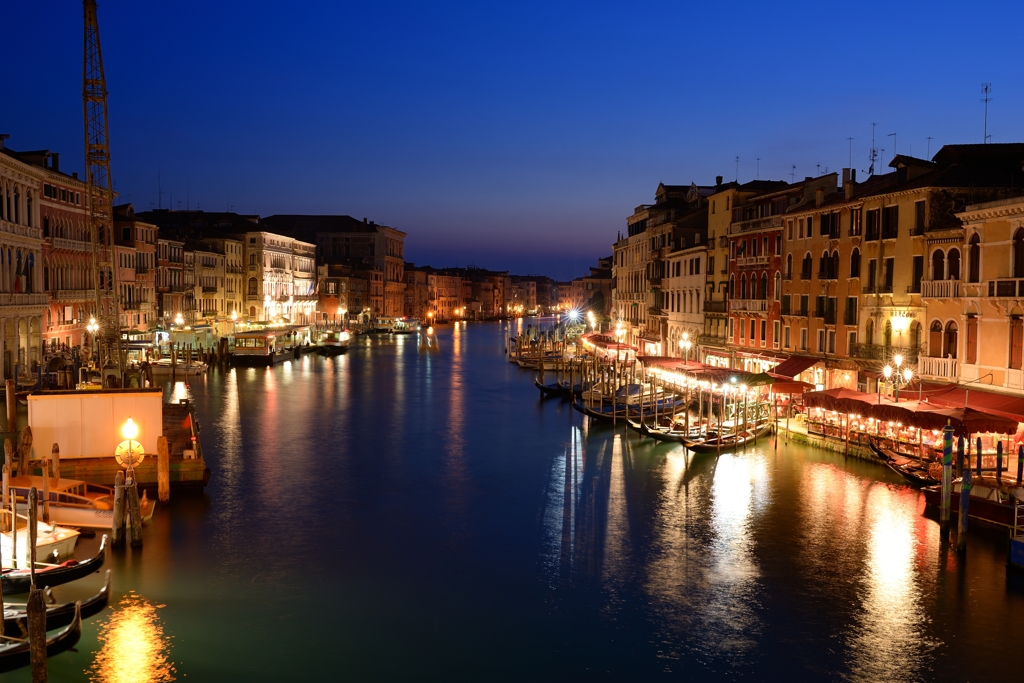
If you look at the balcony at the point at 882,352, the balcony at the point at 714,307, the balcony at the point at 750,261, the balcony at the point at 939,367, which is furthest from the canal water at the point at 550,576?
the balcony at the point at 714,307

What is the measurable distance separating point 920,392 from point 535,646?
13953 millimetres

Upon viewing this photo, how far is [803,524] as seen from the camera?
18.9 m

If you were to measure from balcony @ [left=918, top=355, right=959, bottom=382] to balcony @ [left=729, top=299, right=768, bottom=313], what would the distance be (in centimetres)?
1081

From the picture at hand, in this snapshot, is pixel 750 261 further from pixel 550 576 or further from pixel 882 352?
pixel 550 576

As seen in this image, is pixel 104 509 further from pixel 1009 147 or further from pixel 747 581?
pixel 1009 147

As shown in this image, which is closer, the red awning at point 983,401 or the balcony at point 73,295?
the red awning at point 983,401

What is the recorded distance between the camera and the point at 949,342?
2428cm

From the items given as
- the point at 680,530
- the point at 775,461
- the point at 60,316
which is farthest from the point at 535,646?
the point at 60,316

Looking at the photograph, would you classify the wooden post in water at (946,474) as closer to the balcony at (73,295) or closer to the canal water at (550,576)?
the canal water at (550,576)

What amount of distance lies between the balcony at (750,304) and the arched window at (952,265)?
11.2 m

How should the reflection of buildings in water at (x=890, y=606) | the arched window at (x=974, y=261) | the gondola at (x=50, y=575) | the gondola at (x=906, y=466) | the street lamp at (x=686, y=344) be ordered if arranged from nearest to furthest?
the reflection of buildings in water at (x=890, y=606), the gondola at (x=50, y=575), the gondola at (x=906, y=466), the arched window at (x=974, y=261), the street lamp at (x=686, y=344)

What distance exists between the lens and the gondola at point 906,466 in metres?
20.7

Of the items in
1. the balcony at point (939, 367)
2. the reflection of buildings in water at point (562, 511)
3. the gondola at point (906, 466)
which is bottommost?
the reflection of buildings in water at point (562, 511)

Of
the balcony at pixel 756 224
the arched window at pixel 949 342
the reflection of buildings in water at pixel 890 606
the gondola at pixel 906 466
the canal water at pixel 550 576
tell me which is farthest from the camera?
the balcony at pixel 756 224
